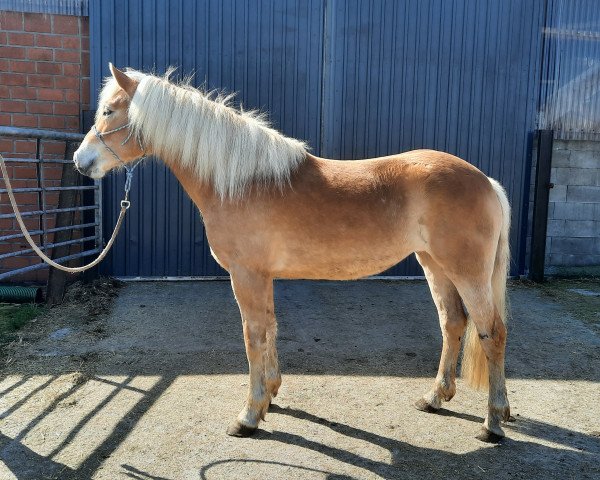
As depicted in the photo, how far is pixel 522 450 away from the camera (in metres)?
2.50

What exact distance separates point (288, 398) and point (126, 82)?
1.99 meters

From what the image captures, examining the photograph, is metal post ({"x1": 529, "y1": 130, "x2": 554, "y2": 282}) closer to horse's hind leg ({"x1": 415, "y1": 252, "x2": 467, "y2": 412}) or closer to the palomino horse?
horse's hind leg ({"x1": 415, "y1": 252, "x2": 467, "y2": 412})

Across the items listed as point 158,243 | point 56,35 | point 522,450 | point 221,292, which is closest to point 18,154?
point 56,35

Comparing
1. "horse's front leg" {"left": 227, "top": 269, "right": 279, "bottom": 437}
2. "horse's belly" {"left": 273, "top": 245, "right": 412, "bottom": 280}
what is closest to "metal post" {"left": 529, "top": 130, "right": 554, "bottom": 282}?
"horse's belly" {"left": 273, "top": 245, "right": 412, "bottom": 280}

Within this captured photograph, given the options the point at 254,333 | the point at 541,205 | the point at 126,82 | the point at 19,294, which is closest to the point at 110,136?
the point at 126,82

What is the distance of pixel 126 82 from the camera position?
8.65 feet

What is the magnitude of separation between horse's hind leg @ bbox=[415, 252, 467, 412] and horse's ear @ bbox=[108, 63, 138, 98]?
Answer: 1.83 meters

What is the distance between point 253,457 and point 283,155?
151cm

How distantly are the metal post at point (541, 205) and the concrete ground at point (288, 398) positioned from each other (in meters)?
1.11

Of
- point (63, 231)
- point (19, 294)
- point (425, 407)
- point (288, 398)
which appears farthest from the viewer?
point (63, 231)

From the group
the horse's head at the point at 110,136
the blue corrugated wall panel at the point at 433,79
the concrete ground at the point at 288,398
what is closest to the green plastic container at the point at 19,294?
the concrete ground at the point at 288,398

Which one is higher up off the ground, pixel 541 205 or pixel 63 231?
pixel 541 205

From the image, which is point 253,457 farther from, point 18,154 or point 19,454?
point 18,154

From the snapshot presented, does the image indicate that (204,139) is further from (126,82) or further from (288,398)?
(288,398)
